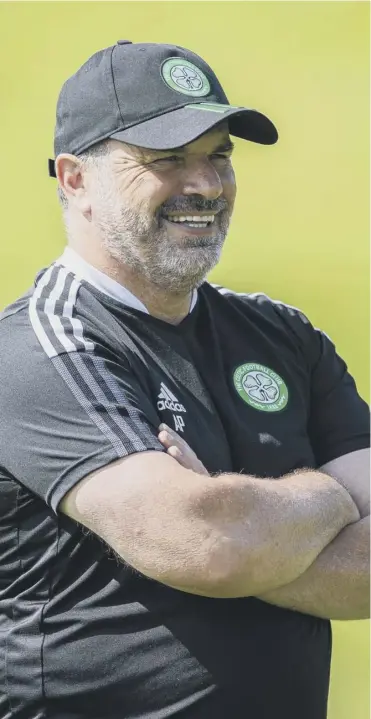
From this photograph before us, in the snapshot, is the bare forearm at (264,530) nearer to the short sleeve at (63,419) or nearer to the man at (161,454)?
the man at (161,454)

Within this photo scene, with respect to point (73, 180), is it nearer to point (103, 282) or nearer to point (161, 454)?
point (103, 282)

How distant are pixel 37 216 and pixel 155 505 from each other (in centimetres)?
221

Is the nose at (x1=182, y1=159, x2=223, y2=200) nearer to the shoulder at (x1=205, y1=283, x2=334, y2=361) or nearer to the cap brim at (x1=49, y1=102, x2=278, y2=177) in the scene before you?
the cap brim at (x1=49, y1=102, x2=278, y2=177)

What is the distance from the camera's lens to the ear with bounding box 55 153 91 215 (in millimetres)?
2273

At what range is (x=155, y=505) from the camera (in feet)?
5.71

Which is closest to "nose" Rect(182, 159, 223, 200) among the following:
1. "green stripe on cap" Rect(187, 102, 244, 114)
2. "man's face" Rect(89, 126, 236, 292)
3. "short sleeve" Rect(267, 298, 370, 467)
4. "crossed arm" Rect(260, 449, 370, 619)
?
"man's face" Rect(89, 126, 236, 292)

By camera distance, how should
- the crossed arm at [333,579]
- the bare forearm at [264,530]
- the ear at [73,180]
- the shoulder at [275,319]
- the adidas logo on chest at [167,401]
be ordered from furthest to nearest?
1. the shoulder at [275,319]
2. the ear at [73,180]
3. the adidas logo on chest at [167,401]
4. the crossed arm at [333,579]
5. the bare forearm at [264,530]

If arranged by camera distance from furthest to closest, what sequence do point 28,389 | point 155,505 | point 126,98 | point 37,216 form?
1. point 37,216
2. point 126,98
3. point 28,389
4. point 155,505

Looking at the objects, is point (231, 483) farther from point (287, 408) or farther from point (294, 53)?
A: point (294, 53)

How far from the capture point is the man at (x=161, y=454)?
5.86 feet

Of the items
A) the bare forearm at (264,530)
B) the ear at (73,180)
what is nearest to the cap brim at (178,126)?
the ear at (73,180)

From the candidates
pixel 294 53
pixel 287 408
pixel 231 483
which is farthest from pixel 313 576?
pixel 294 53

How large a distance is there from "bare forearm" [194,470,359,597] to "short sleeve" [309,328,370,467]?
385mm

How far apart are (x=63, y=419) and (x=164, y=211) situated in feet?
1.88
